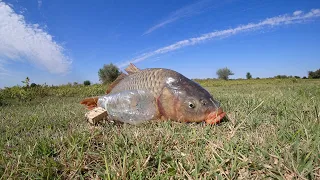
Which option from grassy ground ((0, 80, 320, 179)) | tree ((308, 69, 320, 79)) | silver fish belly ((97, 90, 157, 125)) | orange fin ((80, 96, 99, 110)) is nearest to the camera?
grassy ground ((0, 80, 320, 179))

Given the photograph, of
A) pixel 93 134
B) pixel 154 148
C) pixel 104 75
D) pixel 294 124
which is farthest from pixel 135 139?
pixel 104 75

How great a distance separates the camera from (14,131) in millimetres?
2545

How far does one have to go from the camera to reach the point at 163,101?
2607mm

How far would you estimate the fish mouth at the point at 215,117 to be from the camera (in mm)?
2253

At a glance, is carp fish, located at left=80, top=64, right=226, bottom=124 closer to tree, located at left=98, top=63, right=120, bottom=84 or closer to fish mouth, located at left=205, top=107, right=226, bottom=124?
fish mouth, located at left=205, top=107, right=226, bottom=124


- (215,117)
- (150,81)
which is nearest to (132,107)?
(150,81)

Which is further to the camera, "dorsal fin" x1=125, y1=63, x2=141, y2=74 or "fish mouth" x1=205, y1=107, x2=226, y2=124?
"dorsal fin" x1=125, y1=63, x2=141, y2=74

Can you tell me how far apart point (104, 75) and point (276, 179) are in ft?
101

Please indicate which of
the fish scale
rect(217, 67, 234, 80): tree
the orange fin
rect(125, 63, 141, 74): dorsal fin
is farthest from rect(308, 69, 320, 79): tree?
the orange fin

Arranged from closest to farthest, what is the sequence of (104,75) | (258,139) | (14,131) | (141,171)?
(141,171)
(258,139)
(14,131)
(104,75)

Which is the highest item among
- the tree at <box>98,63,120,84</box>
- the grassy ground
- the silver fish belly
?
the tree at <box>98,63,120,84</box>

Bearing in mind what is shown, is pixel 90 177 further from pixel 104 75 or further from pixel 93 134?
pixel 104 75

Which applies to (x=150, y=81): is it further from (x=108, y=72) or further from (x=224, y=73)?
(x=224, y=73)

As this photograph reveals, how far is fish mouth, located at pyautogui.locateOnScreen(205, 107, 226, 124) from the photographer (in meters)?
2.25
